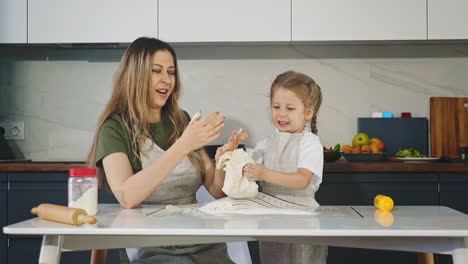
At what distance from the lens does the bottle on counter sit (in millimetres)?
1380

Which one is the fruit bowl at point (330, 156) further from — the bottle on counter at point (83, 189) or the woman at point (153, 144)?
the bottle on counter at point (83, 189)

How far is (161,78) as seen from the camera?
1876 millimetres

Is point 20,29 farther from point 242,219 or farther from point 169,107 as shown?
point 242,219

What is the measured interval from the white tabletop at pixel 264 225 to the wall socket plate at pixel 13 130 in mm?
2142

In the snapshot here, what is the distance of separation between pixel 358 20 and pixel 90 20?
56.5 inches

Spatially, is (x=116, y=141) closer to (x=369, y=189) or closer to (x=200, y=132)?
(x=200, y=132)

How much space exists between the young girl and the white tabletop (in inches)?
12.3

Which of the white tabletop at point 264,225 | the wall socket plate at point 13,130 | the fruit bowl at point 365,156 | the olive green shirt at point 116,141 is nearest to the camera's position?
the white tabletop at point 264,225

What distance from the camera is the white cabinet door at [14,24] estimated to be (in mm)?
3094

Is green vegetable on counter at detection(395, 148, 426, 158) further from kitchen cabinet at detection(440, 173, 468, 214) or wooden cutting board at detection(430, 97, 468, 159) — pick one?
wooden cutting board at detection(430, 97, 468, 159)

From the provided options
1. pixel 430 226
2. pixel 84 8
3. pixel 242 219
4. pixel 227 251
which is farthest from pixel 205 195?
pixel 84 8

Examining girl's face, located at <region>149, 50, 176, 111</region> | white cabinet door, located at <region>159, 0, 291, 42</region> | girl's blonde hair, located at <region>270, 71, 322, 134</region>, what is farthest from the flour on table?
white cabinet door, located at <region>159, 0, 291, 42</region>

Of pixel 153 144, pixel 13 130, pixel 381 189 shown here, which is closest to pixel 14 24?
pixel 13 130

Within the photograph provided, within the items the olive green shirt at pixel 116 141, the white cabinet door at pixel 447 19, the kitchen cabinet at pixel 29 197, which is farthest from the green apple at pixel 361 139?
the olive green shirt at pixel 116 141
